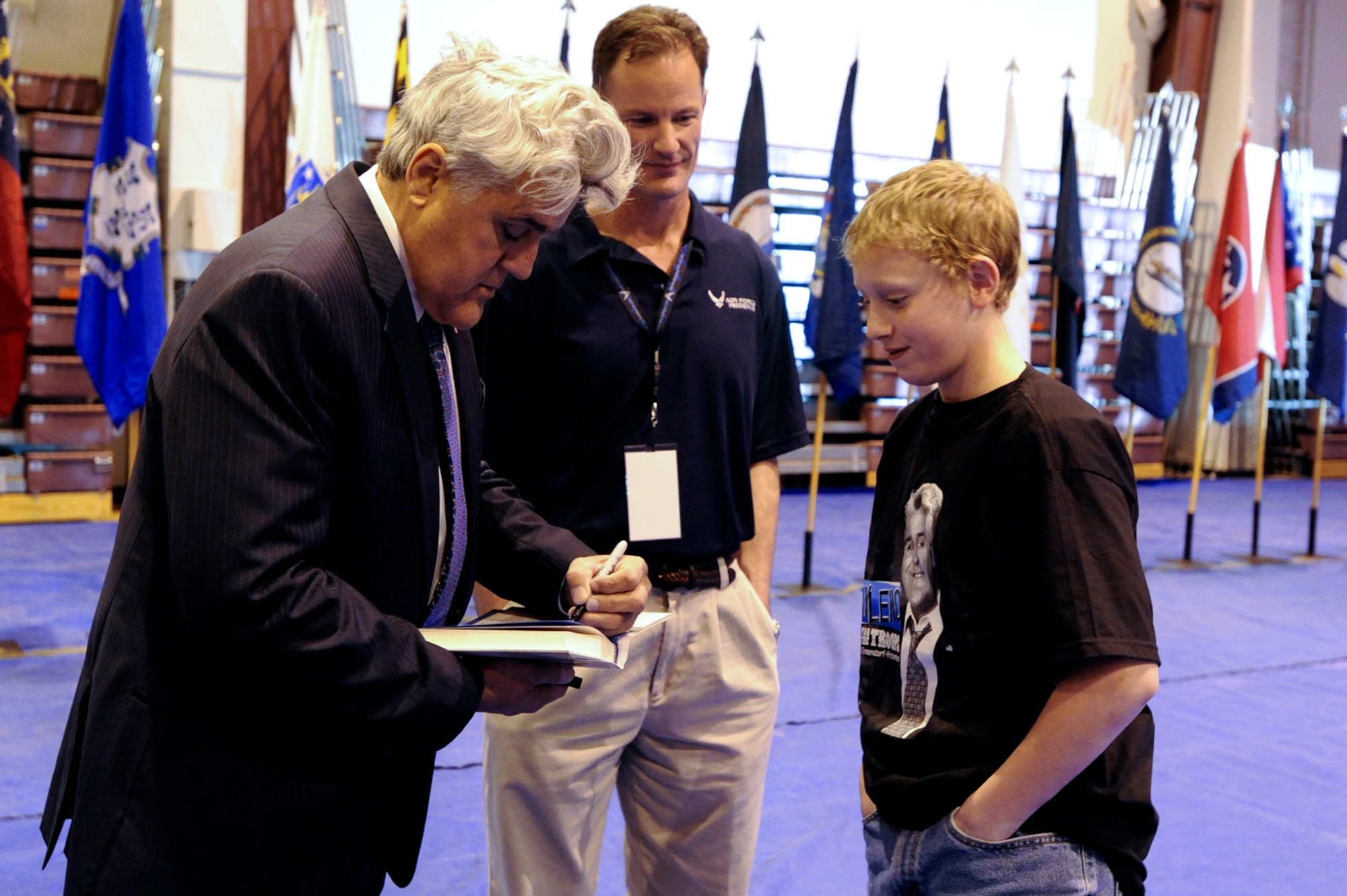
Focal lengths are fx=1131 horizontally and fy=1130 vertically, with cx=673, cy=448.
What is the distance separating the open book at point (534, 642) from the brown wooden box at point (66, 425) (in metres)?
6.14

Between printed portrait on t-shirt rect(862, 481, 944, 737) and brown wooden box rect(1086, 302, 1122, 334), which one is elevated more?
brown wooden box rect(1086, 302, 1122, 334)

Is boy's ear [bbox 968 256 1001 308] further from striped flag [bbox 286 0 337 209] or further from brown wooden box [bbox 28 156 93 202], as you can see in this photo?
brown wooden box [bbox 28 156 93 202]

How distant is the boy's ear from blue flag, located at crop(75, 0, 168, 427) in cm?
515

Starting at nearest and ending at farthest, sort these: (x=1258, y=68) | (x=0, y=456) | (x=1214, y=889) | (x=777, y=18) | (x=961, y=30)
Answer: (x=1214, y=889) < (x=0, y=456) < (x=777, y=18) < (x=961, y=30) < (x=1258, y=68)

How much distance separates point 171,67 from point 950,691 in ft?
23.1

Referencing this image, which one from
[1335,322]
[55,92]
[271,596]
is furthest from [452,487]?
[1335,322]

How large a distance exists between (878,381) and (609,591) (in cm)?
765

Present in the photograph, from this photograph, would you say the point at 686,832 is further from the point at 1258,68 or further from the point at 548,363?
the point at 1258,68

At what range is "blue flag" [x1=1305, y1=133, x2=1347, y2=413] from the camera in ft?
22.5

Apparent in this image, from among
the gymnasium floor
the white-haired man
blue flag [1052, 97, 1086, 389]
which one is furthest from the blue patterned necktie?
blue flag [1052, 97, 1086, 389]

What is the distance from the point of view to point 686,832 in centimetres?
183

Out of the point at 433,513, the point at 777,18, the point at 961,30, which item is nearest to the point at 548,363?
the point at 433,513

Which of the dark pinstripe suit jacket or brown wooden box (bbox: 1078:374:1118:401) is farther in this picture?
brown wooden box (bbox: 1078:374:1118:401)

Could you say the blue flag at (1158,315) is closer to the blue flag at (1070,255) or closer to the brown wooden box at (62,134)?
the blue flag at (1070,255)
